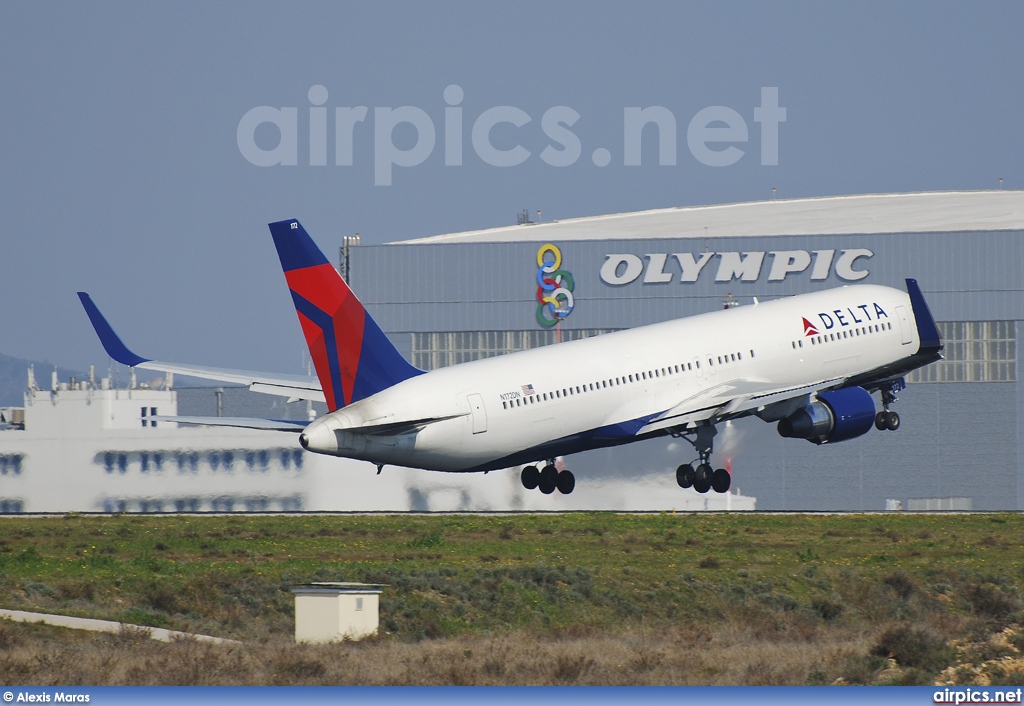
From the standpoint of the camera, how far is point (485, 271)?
102 m

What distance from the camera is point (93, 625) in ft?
149

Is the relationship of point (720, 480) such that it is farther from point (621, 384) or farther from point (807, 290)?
point (807, 290)

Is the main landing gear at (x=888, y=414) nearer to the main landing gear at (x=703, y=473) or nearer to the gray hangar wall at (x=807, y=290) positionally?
the main landing gear at (x=703, y=473)

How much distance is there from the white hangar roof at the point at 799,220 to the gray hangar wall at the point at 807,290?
3249mm

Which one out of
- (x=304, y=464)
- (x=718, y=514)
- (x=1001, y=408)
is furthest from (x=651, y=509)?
(x=1001, y=408)

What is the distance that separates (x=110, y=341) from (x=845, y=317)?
2366 cm

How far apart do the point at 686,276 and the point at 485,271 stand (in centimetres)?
1283

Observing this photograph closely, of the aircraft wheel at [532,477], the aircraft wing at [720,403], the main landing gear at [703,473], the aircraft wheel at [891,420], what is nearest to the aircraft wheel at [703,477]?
the main landing gear at [703,473]

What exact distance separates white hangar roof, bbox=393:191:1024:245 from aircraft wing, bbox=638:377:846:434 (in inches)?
2217

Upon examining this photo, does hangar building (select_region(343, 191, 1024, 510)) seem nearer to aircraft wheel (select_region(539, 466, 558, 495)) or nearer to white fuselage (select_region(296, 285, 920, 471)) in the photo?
white fuselage (select_region(296, 285, 920, 471))

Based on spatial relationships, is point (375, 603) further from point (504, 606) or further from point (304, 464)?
point (304, 464)

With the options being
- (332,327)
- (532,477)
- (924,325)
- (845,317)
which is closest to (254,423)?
(332,327)

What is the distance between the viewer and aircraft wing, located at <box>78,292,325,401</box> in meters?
47.1

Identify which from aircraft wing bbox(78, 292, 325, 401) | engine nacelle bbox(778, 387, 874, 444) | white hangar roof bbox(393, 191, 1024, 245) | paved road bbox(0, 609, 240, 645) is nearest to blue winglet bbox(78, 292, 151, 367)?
aircraft wing bbox(78, 292, 325, 401)
